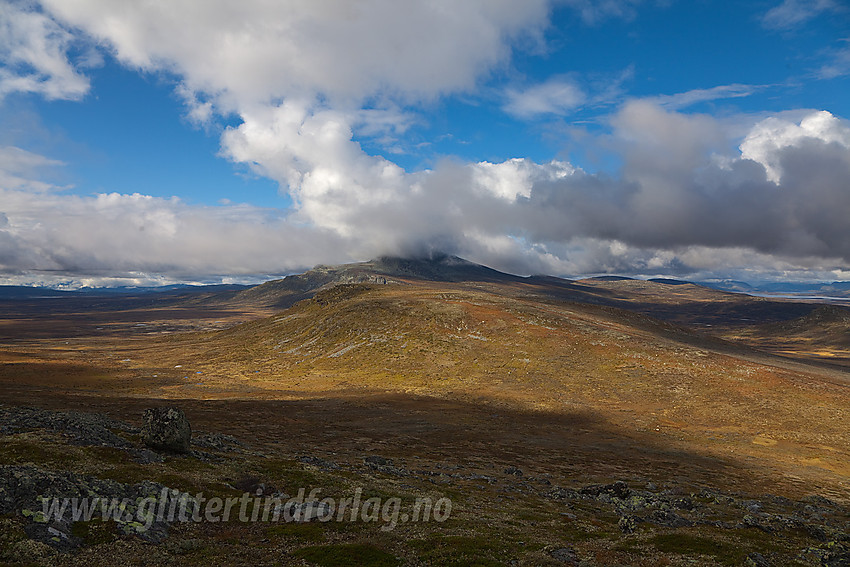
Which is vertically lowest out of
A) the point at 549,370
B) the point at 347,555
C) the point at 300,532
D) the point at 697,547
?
the point at 549,370

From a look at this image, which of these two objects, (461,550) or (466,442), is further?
(466,442)

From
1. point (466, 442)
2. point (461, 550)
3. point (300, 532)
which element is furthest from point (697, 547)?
point (466, 442)

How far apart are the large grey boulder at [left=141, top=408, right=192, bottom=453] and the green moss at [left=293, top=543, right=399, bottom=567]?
1883 cm

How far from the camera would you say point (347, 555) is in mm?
19516

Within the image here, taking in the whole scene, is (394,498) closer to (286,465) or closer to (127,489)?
(286,465)

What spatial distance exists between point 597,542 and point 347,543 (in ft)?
48.9

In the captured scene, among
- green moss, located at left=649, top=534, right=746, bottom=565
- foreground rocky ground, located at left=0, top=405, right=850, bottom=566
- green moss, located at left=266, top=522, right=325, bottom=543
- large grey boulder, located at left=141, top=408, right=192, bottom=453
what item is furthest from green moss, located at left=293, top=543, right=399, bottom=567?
large grey boulder, located at left=141, top=408, right=192, bottom=453

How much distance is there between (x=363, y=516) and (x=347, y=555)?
6.28 meters

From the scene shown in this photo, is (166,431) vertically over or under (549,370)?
over

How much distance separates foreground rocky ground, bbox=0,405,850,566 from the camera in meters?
19.5

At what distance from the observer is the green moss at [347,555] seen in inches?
745

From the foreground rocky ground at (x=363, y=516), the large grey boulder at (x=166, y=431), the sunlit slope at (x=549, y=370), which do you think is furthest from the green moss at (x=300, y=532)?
the sunlit slope at (x=549, y=370)

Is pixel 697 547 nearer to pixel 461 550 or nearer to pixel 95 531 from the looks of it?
pixel 461 550

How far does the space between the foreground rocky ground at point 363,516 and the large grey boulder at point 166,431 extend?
1344mm
